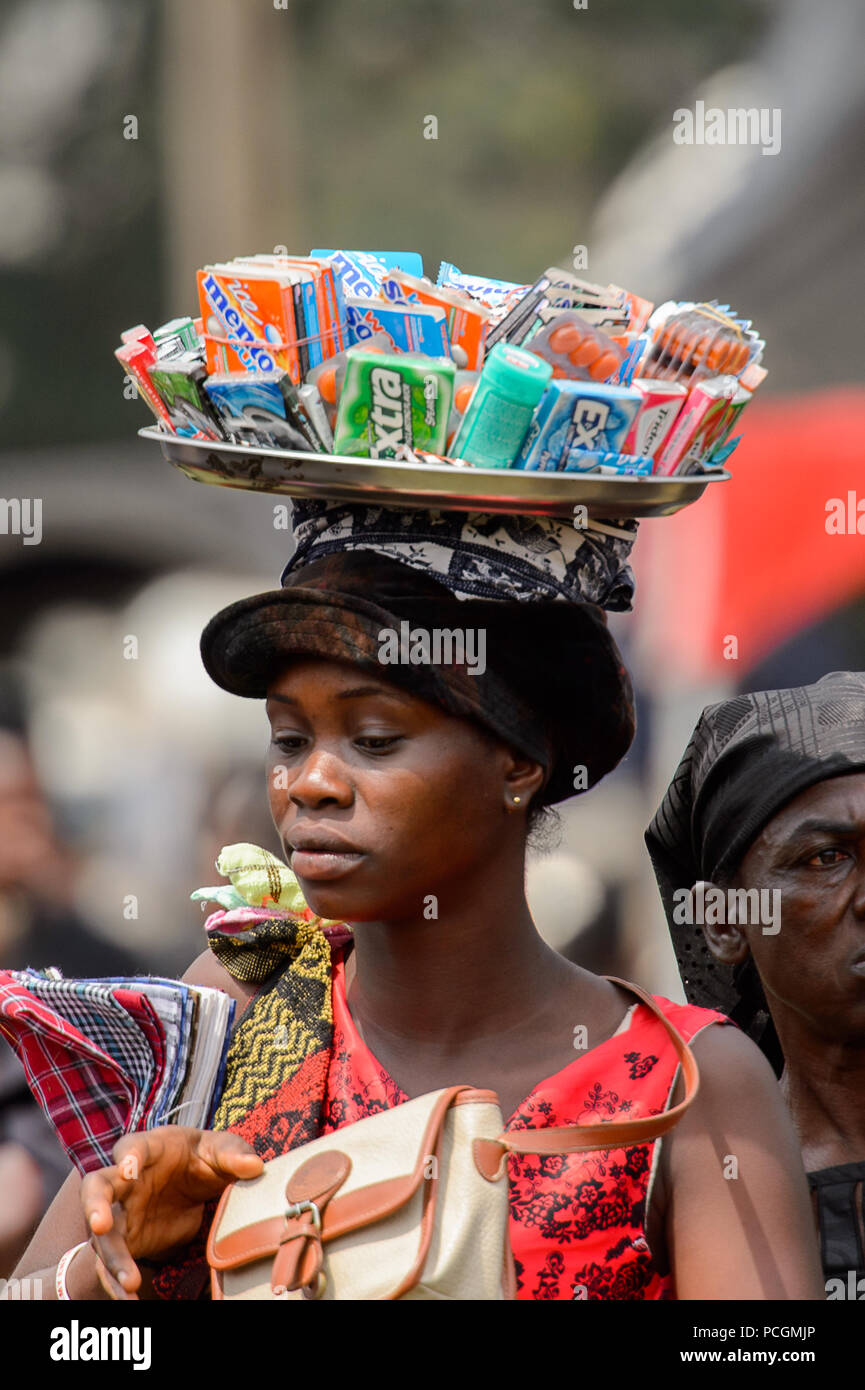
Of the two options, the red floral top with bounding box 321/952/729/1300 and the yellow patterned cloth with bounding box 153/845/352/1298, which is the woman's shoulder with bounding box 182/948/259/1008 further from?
the red floral top with bounding box 321/952/729/1300

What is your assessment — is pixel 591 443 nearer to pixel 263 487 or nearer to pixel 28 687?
pixel 263 487

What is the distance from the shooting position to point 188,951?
5270mm

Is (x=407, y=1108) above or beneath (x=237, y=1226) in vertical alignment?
above

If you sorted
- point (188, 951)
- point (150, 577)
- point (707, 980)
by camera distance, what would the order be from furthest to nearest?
point (150, 577), point (188, 951), point (707, 980)

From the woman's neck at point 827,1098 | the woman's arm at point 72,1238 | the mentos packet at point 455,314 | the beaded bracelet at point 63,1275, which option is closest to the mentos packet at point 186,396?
the mentos packet at point 455,314

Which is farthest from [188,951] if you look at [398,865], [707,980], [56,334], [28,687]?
[398,865]

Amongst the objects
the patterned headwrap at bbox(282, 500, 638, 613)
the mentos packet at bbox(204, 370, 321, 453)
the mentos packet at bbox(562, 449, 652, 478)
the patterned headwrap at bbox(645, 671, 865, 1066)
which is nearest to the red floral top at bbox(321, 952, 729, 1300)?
the patterned headwrap at bbox(645, 671, 865, 1066)

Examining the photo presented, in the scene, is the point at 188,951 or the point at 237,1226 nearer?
the point at 237,1226

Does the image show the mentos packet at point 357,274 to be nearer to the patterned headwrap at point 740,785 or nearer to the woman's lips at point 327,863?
the woman's lips at point 327,863

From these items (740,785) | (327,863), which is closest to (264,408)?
(327,863)

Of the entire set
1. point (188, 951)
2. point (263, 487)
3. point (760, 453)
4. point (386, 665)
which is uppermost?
point (760, 453)

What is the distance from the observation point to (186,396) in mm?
2020

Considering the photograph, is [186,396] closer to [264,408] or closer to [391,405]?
[264,408]

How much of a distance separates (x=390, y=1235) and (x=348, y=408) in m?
0.95
